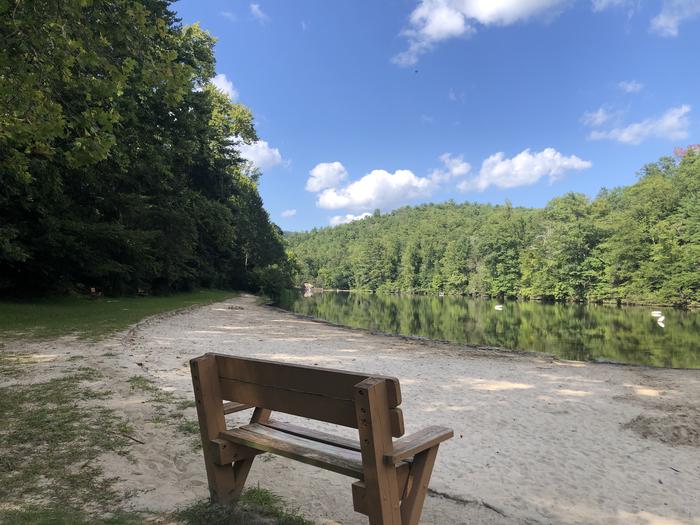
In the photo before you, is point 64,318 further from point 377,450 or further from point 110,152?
point 377,450

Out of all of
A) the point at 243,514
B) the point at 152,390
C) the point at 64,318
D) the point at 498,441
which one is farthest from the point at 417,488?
the point at 64,318

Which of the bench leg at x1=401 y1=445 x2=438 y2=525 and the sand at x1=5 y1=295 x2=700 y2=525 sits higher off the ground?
the bench leg at x1=401 y1=445 x2=438 y2=525

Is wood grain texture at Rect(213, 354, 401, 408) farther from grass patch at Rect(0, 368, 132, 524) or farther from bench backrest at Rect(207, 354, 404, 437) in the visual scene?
grass patch at Rect(0, 368, 132, 524)

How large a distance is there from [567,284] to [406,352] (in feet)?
169

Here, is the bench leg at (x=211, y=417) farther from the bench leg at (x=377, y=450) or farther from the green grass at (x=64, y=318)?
the green grass at (x=64, y=318)

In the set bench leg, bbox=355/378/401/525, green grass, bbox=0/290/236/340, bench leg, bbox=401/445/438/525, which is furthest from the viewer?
A: green grass, bbox=0/290/236/340

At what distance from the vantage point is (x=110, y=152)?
15.1 m

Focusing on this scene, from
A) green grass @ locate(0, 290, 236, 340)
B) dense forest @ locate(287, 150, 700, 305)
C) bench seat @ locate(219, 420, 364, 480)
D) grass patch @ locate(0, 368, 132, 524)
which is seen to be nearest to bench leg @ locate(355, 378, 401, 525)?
bench seat @ locate(219, 420, 364, 480)

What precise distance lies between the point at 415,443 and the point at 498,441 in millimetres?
3589

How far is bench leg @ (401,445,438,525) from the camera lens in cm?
232

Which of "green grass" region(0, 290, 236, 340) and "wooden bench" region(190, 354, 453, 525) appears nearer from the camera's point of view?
"wooden bench" region(190, 354, 453, 525)

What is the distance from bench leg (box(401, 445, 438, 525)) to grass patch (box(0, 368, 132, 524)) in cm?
192

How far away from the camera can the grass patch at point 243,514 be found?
2832 mm

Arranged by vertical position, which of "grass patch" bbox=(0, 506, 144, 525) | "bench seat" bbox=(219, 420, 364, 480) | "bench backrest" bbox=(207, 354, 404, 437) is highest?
"bench backrest" bbox=(207, 354, 404, 437)
